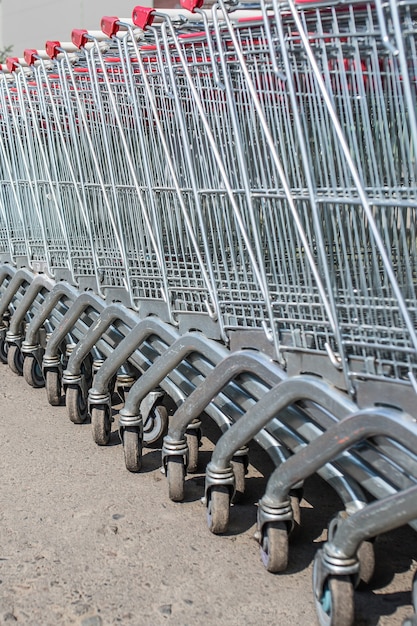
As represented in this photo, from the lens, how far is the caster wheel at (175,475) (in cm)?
390

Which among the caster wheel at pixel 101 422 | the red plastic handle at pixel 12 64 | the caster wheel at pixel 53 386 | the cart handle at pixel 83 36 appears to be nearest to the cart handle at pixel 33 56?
the red plastic handle at pixel 12 64

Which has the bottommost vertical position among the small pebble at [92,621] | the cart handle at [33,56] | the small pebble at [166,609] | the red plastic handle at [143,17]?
the small pebble at [166,609]

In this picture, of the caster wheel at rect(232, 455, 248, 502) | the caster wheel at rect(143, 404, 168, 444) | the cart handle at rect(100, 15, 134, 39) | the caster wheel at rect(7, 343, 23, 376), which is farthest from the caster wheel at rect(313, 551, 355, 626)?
the caster wheel at rect(7, 343, 23, 376)

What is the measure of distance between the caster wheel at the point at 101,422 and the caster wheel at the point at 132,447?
1.15 ft

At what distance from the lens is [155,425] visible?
4.57 m

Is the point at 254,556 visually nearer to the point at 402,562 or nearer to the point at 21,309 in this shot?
the point at 402,562

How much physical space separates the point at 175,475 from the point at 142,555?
0.47 m

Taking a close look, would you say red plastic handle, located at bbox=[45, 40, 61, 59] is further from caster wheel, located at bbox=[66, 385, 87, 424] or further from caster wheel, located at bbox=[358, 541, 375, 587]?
caster wheel, located at bbox=[358, 541, 375, 587]

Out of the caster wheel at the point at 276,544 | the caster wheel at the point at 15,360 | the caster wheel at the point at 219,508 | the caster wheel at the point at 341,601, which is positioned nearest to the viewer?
the caster wheel at the point at 341,601

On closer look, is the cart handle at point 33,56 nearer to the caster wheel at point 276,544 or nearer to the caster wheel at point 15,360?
the caster wheel at point 15,360

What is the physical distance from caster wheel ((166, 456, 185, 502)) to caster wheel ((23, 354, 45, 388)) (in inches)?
76.0

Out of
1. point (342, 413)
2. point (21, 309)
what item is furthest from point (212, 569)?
point (21, 309)

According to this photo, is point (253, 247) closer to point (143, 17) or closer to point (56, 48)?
point (143, 17)

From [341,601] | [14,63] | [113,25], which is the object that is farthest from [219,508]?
[14,63]
